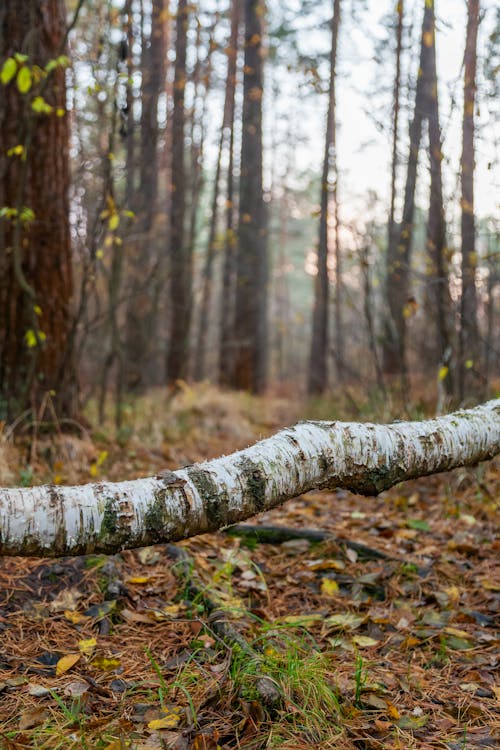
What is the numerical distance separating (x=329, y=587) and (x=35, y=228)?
3.48m

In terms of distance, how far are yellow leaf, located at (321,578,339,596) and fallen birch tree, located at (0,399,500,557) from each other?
0.97 metres

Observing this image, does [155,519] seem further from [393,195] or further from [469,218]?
[393,195]

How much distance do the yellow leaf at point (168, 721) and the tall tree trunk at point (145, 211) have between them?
187 inches

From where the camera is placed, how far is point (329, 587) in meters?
2.78

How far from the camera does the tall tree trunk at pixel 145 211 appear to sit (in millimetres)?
6348

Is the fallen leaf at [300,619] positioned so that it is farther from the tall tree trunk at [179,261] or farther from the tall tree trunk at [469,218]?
the tall tree trunk at [179,261]

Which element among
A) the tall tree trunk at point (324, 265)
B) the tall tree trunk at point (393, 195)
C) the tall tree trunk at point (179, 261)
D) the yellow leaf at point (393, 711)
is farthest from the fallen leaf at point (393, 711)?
the tall tree trunk at point (324, 265)

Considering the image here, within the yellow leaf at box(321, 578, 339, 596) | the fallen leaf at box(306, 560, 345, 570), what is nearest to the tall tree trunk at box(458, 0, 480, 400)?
the fallen leaf at box(306, 560, 345, 570)

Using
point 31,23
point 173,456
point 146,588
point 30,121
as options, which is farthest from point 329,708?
point 31,23

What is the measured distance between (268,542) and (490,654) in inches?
51.2

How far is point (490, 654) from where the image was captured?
2279 millimetres

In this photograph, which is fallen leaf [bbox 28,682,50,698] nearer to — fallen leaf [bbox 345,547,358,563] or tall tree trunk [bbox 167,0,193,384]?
fallen leaf [bbox 345,547,358,563]

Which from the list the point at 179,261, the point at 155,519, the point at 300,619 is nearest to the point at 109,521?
the point at 155,519

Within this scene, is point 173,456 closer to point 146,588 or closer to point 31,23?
point 146,588
